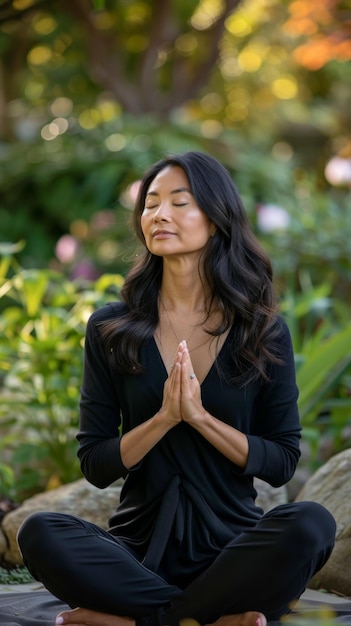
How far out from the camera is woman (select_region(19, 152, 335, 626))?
8.48 feet

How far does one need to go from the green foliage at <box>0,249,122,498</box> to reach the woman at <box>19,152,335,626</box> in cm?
124

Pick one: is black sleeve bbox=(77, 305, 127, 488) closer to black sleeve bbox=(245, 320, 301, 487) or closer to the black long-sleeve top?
the black long-sleeve top

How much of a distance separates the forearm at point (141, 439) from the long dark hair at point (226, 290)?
0.69ft

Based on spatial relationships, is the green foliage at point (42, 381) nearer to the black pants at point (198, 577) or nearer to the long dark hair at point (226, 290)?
the long dark hair at point (226, 290)

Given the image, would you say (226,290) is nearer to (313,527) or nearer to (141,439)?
(141,439)

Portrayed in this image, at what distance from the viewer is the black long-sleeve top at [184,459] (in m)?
2.71

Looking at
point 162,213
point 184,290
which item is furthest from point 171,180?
point 184,290

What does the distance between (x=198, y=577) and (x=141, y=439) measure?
1.19 ft

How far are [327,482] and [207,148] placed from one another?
16.4 ft

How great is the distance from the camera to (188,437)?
109 inches

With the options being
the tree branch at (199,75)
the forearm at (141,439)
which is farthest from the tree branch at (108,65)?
the forearm at (141,439)


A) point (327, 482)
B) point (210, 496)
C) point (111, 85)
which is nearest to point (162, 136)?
point (111, 85)

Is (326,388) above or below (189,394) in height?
below

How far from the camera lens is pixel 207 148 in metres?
8.21
